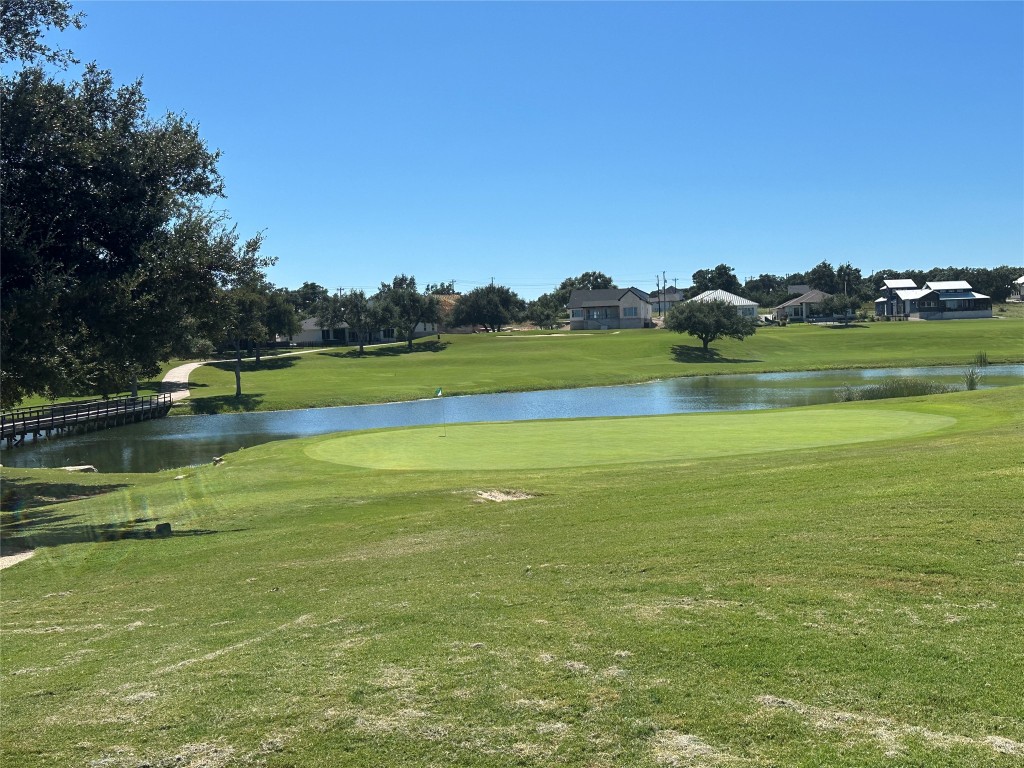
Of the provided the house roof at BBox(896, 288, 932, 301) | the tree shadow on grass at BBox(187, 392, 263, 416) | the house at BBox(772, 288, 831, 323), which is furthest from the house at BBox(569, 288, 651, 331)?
the tree shadow on grass at BBox(187, 392, 263, 416)

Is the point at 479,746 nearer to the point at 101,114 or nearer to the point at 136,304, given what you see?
the point at 136,304

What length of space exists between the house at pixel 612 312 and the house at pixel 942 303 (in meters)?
47.2

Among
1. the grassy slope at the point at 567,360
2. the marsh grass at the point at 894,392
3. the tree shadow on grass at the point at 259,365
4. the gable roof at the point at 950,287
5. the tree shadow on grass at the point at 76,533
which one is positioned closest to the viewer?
the tree shadow on grass at the point at 76,533

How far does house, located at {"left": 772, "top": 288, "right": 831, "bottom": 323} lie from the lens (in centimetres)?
16838

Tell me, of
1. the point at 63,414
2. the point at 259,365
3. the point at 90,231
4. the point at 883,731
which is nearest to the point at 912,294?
the point at 259,365

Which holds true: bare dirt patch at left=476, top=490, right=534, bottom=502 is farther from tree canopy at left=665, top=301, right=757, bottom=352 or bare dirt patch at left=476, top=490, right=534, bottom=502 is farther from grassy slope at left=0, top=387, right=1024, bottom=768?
tree canopy at left=665, top=301, right=757, bottom=352

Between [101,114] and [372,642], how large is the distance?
16.1 meters

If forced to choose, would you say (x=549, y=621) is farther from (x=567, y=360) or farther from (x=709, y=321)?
(x=709, y=321)

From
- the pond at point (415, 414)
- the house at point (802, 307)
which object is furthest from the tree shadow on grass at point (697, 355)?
the house at point (802, 307)

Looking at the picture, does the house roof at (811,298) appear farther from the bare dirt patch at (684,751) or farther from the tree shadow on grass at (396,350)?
the bare dirt patch at (684,751)

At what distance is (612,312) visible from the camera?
153125mm

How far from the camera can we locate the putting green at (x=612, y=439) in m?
25.4

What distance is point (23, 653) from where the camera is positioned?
30.8 feet

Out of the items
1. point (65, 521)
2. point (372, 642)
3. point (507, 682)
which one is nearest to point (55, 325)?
point (65, 521)
